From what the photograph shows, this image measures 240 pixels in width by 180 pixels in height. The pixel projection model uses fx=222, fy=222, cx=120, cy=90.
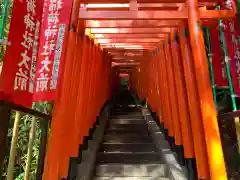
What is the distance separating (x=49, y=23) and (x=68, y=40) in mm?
322

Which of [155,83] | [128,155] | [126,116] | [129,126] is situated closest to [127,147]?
[128,155]

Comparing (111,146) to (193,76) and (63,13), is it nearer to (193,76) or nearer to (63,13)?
(193,76)

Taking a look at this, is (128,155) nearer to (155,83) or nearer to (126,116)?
(155,83)

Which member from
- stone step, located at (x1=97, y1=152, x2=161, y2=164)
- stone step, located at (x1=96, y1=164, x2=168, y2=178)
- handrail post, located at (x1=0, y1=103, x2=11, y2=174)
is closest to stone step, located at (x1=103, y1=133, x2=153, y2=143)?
stone step, located at (x1=97, y1=152, x2=161, y2=164)

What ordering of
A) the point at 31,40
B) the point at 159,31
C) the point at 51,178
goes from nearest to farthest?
the point at 31,40
the point at 51,178
the point at 159,31

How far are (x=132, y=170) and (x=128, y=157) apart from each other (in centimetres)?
41

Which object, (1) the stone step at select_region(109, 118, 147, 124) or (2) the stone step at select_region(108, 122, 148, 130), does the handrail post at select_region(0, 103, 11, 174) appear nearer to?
(2) the stone step at select_region(108, 122, 148, 130)

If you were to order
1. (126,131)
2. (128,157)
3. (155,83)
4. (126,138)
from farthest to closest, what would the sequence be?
(126,131)
(155,83)
(126,138)
(128,157)

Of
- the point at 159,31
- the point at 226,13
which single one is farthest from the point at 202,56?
the point at 159,31

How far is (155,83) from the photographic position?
16.8 feet

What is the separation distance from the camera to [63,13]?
281 cm

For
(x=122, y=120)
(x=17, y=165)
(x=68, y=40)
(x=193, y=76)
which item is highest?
(x=68, y=40)

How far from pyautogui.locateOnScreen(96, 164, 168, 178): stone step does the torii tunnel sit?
2 cm

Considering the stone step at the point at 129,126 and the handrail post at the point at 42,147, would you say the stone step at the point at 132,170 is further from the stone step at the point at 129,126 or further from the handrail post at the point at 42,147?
the stone step at the point at 129,126
